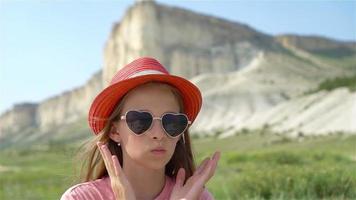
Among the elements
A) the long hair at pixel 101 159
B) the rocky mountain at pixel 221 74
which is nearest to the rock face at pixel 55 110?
the rocky mountain at pixel 221 74

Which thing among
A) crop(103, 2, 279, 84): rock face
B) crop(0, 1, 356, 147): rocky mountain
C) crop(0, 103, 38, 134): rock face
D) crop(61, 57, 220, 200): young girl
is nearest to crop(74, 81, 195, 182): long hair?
crop(61, 57, 220, 200): young girl

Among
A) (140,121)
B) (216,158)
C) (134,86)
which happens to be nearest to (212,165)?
(216,158)

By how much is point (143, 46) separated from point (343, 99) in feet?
230

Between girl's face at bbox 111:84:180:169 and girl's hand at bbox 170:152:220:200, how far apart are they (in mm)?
106

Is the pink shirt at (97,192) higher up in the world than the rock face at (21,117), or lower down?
higher up

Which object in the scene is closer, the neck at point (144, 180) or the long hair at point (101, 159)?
the neck at point (144, 180)

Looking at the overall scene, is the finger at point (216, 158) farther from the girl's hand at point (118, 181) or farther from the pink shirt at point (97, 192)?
the girl's hand at point (118, 181)

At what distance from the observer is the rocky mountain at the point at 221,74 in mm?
81875

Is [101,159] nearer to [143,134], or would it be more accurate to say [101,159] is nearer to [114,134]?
[114,134]

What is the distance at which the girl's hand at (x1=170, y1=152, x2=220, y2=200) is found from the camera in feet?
7.97

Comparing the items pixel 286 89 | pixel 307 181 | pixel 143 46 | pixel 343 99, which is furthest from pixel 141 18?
pixel 307 181

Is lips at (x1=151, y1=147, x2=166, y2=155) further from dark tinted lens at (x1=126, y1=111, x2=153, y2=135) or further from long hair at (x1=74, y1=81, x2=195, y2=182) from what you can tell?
long hair at (x1=74, y1=81, x2=195, y2=182)

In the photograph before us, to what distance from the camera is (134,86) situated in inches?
101

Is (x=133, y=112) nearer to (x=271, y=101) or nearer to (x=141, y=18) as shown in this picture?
(x=271, y=101)
